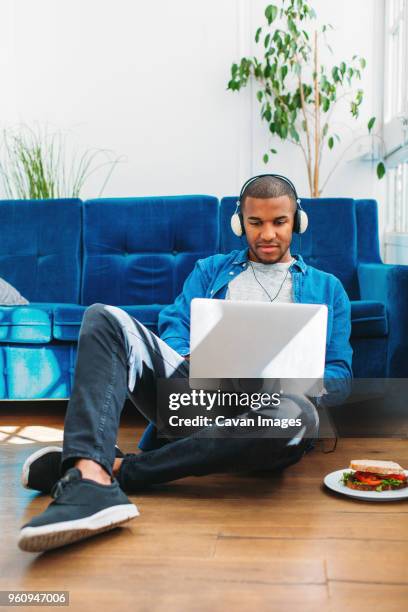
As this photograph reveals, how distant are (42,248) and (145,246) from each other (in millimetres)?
508

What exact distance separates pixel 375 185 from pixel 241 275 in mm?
2100

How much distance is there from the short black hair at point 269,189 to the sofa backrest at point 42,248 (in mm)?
1397

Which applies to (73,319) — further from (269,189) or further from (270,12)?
(270,12)

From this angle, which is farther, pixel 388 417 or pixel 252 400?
pixel 388 417

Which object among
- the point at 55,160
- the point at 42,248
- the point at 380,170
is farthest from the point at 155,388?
the point at 55,160

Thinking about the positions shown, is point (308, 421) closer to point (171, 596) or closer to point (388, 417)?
point (171, 596)

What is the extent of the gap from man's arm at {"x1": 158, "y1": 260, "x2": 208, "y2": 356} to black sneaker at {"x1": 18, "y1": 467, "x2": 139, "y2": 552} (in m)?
0.59

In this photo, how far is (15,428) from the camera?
8.85ft

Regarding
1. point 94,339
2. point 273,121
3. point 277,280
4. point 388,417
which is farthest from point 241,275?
point 273,121

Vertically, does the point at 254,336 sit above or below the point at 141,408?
above

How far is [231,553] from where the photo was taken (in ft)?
4.75

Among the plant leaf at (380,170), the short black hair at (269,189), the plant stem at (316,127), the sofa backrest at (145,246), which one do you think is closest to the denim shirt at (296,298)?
the short black hair at (269,189)

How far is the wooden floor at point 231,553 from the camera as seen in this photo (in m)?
1.25

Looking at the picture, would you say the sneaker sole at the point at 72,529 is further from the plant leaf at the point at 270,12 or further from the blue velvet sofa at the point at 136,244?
the plant leaf at the point at 270,12
